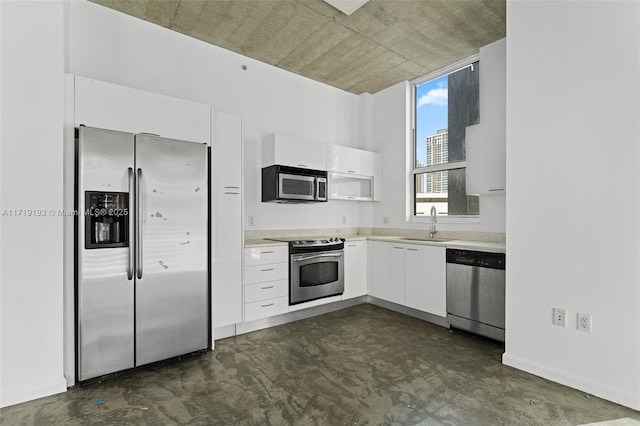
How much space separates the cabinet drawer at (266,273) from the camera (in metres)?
3.40

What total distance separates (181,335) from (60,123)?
71.0 inches

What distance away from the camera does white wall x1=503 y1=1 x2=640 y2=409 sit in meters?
2.12

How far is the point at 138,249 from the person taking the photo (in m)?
2.55

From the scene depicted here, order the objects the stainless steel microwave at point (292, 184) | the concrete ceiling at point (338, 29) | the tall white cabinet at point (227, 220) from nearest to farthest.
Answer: the concrete ceiling at point (338, 29) < the tall white cabinet at point (227, 220) < the stainless steel microwave at point (292, 184)

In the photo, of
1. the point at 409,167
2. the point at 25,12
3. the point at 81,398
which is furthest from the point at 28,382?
the point at 409,167

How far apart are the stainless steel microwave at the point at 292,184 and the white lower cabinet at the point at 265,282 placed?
65 cm

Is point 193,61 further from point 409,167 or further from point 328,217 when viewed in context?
point 409,167

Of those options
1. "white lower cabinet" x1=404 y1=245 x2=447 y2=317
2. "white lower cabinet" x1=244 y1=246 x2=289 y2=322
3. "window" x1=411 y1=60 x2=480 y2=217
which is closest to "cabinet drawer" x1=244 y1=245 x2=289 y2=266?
"white lower cabinet" x1=244 y1=246 x2=289 y2=322

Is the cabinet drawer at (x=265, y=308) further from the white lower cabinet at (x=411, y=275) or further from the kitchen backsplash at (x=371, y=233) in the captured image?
the white lower cabinet at (x=411, y=275)

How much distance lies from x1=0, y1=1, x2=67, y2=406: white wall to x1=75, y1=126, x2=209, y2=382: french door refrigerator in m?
0.14

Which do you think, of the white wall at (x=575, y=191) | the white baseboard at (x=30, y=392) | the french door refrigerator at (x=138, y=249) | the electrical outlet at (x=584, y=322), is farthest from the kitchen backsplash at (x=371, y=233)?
the white baseboard at (x=30, y=392)

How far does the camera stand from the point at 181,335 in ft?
9.09

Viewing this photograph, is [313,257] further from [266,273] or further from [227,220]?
[227,220]

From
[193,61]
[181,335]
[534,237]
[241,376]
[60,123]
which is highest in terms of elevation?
[193,61]
